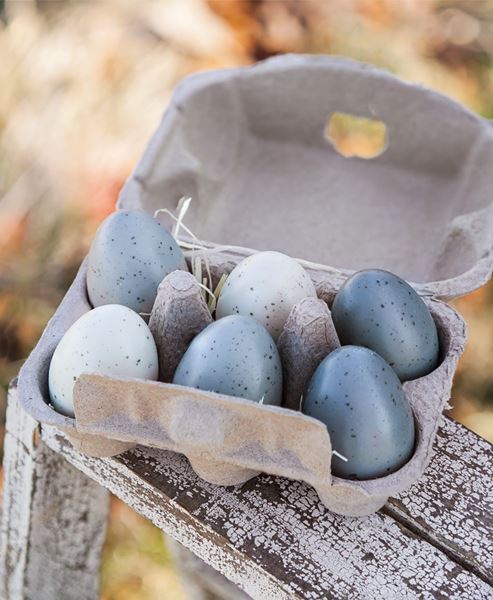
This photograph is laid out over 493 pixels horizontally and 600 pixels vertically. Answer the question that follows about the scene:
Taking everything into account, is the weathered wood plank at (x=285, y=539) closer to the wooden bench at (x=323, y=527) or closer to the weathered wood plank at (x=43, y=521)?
the wooden bench at (x=323, y=527)

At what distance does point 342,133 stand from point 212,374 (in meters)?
1.46

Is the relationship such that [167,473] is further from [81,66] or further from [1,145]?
[81,66]

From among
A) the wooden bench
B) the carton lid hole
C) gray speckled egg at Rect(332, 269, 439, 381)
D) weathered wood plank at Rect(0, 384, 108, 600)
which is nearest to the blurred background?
the carton lid hole

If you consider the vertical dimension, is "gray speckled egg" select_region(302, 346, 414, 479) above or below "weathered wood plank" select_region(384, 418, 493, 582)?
above

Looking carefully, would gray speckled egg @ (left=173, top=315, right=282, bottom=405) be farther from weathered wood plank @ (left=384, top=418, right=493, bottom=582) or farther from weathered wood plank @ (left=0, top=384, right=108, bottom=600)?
weathered wood plank @ (left=0, top=384, right=108, bottom=600)

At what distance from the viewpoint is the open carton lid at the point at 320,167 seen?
1207 mm

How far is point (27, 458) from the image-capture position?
0.98 metres

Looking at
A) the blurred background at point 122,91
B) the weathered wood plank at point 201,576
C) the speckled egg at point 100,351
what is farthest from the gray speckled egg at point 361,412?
the blurred background at point 122,91

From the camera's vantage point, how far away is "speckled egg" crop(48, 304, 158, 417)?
74 cm

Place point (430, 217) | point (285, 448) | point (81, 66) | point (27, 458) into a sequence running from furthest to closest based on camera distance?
point (81, 66), point (430, 217), point (27, 458), point (285, 448)

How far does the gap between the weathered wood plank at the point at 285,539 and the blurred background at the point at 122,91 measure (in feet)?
2.63

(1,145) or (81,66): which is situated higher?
(81,66)

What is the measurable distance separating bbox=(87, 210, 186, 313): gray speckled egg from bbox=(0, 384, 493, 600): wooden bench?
151 millimetres

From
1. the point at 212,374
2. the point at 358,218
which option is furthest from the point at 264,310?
the point at 358,218
